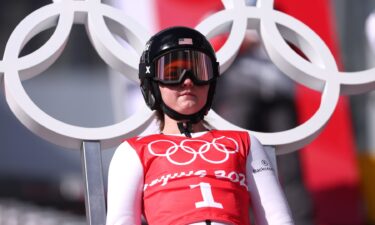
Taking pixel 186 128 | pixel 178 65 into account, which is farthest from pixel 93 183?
pixel 178 65

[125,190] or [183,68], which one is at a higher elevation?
[183,68]

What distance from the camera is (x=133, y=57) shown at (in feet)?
13.5

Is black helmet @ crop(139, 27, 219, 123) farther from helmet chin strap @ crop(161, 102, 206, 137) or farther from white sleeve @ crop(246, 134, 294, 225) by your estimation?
white sleeve @ crop(246, 134, 294, 225)

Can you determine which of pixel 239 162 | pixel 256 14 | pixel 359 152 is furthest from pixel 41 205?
pixel 239 162

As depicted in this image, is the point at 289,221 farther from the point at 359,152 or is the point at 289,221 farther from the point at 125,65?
the point at 359,152

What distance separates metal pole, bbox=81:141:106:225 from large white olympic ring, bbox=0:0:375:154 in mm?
37

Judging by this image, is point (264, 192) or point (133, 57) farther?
point (133, 57)

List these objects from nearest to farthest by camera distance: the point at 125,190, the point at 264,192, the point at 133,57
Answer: the point at 125,190, the point at 264,192, the point at 133,57

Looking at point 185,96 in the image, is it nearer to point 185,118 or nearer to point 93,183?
point 185,118

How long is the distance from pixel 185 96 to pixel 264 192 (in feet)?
1.24

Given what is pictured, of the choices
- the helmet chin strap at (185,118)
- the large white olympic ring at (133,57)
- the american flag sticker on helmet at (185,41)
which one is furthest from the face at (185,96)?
the large white olympic ring at (133,57)

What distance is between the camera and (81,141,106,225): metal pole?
3855 millimetres

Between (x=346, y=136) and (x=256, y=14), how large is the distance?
245 cm

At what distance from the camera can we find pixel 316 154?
6.56 m
